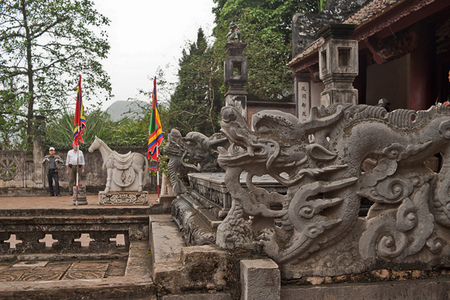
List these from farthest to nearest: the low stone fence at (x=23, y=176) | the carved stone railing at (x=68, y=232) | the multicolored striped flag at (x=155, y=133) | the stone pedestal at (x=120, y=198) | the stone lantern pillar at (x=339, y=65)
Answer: the low stone fence at (x=23, y=176), the stone pedestal at (x=120, y=198), the multicolored striped flag at (x=155, y=133), the stone lantern pillar at (x=339, y=65), the carved stone railing at (x=68, y=232)

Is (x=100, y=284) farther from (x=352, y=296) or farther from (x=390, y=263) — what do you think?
(x=390, y=263)

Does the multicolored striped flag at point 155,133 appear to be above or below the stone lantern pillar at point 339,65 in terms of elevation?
below

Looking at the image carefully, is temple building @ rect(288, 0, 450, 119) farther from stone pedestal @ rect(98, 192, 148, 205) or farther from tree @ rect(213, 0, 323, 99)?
tree @ rect(213, 0, 323, 99)

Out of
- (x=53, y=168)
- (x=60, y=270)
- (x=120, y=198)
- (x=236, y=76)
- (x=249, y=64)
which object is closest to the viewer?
(x=60, y=270)

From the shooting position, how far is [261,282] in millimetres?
2885

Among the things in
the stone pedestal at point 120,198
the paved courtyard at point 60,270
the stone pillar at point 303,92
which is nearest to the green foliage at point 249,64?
the stone pillar at point 303,92

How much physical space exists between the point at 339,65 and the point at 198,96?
15.9 meters

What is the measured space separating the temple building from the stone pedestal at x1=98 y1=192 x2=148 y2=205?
5.88 m

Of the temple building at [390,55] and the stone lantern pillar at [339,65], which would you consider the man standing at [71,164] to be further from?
the stone lantern pillar at [339,65]

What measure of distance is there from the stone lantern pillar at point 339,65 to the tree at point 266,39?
11045mm

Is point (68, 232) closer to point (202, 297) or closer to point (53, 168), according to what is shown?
point (202, 297)

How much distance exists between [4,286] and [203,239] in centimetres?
144

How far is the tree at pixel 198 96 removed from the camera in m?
21.2

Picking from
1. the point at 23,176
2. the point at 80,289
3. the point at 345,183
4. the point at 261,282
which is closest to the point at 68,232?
the point at 80,289
